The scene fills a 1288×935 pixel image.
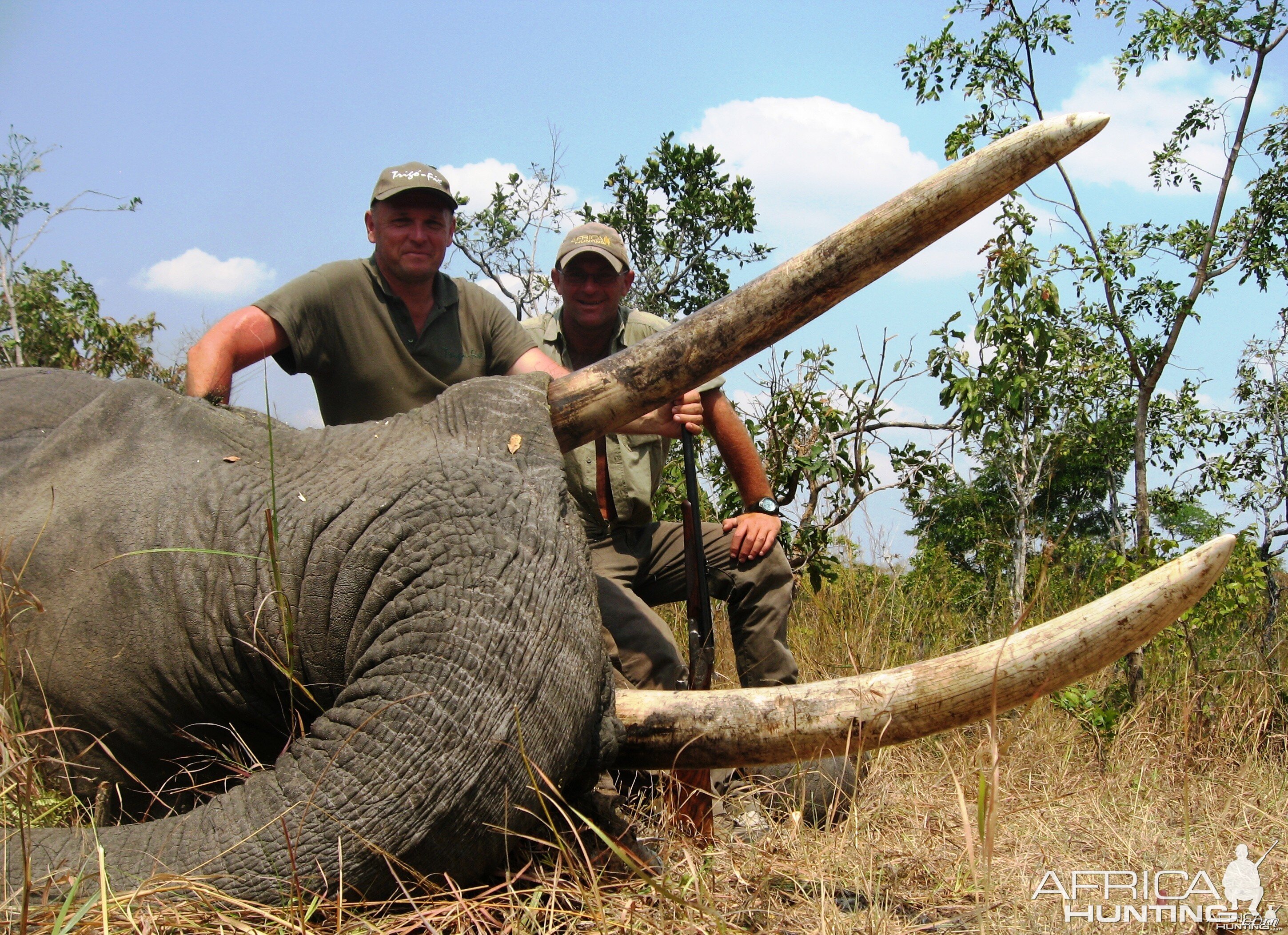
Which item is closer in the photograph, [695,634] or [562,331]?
[695,634]

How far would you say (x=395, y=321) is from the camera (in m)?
4.32

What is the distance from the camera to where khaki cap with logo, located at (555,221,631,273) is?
194 inches

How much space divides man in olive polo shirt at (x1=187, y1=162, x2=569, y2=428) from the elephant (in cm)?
158

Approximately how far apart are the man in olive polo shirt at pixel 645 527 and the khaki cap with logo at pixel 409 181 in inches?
31.4

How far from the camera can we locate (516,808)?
2014 millimetres

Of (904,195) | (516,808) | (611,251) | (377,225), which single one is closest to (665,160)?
(611,251)

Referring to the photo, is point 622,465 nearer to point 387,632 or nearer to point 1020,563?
point 387,632

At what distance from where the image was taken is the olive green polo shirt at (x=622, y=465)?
15.3ft

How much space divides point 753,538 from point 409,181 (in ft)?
6.46

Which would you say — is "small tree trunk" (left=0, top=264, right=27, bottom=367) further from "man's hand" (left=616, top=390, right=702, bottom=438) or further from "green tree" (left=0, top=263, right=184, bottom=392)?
"man's hand" (left=616, top=390, right=702, bottom=438)

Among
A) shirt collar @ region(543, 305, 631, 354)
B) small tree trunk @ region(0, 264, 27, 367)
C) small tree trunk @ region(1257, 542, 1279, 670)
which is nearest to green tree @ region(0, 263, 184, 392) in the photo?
small tree trunk @ region(0, 264, 27, 367)

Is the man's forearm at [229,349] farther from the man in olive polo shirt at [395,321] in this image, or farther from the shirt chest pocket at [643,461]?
the shirt chest pocket at [643,461]

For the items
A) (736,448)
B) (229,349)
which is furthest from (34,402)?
(736,448)

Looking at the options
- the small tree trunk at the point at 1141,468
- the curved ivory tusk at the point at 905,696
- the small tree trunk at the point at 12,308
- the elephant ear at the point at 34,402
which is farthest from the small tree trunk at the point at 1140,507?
the small tree trunk at the point at 12,308
